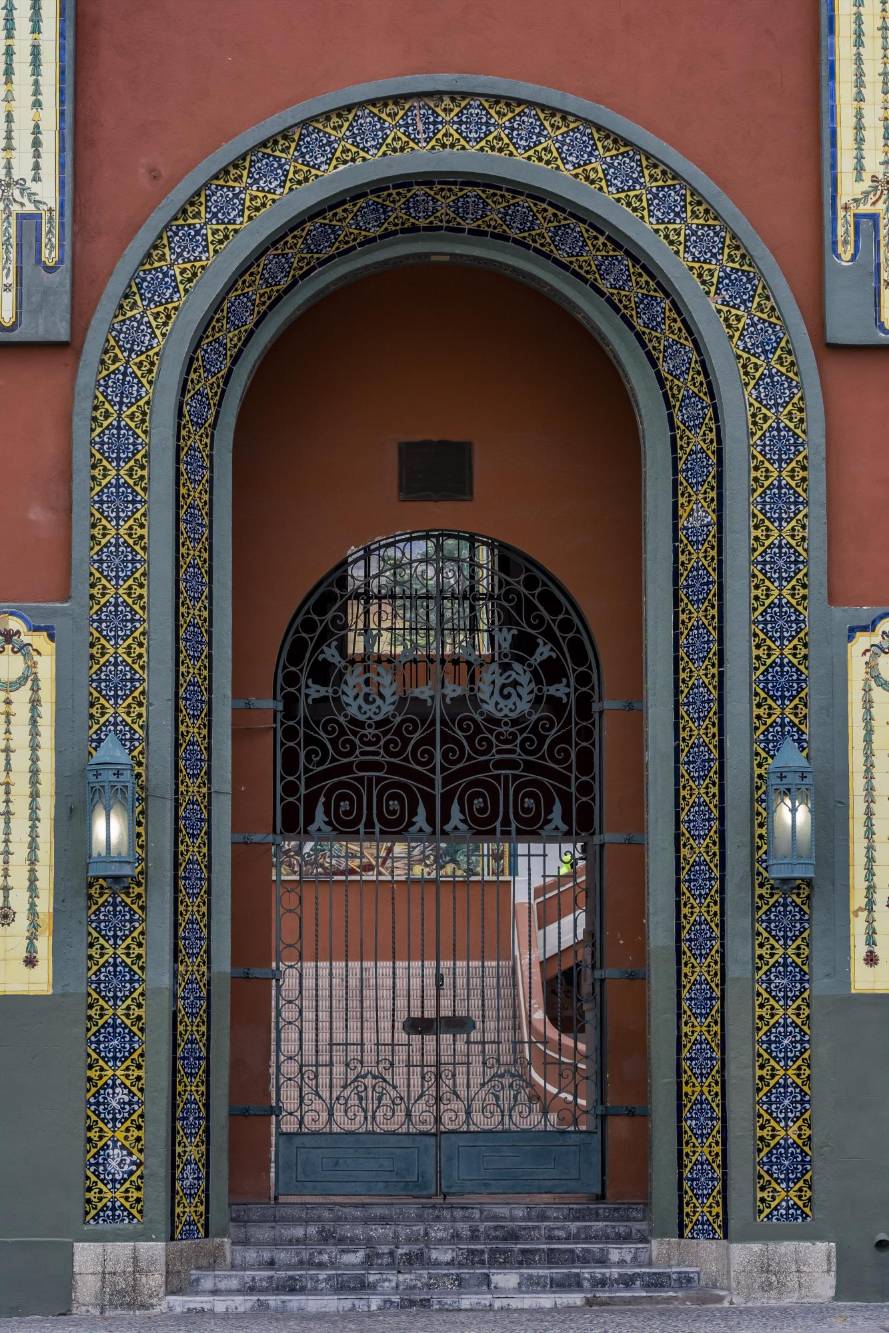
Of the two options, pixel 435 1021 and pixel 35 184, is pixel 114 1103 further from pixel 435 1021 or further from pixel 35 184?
pixel 35 184

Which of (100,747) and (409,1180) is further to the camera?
(409,1180)

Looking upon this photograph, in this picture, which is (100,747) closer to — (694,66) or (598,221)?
(598,221)

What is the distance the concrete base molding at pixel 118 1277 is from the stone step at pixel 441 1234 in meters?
0.85

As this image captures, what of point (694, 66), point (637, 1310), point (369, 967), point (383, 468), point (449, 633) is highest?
point (694, 66)

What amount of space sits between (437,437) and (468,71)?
7.03 feet

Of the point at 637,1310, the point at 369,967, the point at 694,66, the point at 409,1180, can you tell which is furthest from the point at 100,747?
the point at 694,66

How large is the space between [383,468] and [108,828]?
2.88 meters

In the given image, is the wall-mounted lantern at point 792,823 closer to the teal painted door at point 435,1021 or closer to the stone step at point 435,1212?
the teal painted door at point 435,1021

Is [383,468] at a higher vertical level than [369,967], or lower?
higher

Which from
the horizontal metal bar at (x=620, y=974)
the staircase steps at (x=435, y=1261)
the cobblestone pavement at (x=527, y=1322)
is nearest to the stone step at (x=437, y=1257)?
the staircase steps at (x=435, y=1261)

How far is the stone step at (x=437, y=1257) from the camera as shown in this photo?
1116 cm

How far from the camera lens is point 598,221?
441 inches

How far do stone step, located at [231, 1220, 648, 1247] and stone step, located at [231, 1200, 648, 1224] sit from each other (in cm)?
14

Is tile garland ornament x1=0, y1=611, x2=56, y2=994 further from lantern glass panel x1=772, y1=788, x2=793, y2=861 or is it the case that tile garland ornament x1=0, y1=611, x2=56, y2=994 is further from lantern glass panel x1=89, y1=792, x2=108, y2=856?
lantern glass panel x1=772, y1=788, x2=793, y2=861
